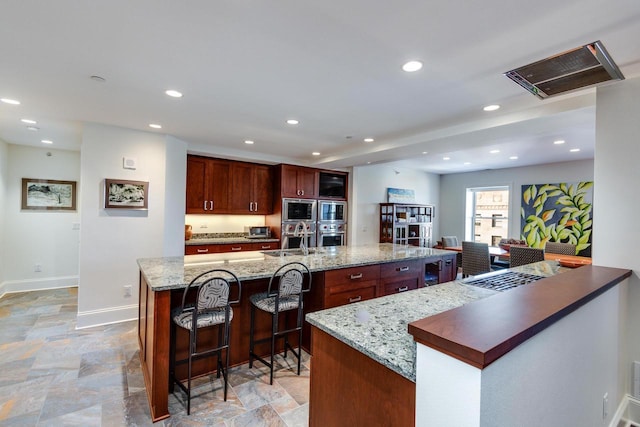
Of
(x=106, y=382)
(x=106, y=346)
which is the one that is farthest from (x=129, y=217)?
(x=106, y=382)

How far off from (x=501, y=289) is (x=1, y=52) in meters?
3.56

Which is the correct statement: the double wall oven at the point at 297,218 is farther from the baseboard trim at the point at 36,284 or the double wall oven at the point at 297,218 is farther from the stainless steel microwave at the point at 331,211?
the baseboard trim at the point at 36,284

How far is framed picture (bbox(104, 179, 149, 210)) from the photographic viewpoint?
363 cm

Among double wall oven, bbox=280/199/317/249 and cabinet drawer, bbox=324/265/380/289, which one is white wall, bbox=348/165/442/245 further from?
cabinet drawer, bbox=324/265/380/289

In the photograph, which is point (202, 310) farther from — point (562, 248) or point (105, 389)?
point (562, 248)

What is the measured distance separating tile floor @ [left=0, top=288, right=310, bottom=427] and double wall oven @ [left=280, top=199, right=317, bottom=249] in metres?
2.75

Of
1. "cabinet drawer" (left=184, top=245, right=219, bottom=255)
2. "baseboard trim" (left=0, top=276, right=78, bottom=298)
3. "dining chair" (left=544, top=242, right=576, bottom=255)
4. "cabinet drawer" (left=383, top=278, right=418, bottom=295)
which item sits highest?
"dining chair" (left=544, top=242, right=576, bottom=255)

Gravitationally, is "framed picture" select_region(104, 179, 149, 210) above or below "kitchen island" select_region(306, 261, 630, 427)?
above

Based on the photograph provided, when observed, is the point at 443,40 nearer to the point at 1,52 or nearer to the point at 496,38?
the point at 496,38

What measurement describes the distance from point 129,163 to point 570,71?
4407 millimetres

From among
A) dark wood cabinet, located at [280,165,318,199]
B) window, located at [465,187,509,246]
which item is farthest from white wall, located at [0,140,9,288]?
window, located at [465,187,509,246]

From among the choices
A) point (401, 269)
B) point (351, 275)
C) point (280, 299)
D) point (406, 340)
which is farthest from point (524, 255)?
point (406, 340)

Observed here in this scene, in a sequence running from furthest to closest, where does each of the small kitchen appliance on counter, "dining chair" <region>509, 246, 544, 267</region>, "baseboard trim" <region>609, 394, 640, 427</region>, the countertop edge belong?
1. the small kitchen appliance on counter
2. "dining chair" <region>509, 246, 544, 267</region>
3. "baseboard trim" <region>609, 394, 640, 427</region>
4. the countertop edge

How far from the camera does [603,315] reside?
5.32 feet
